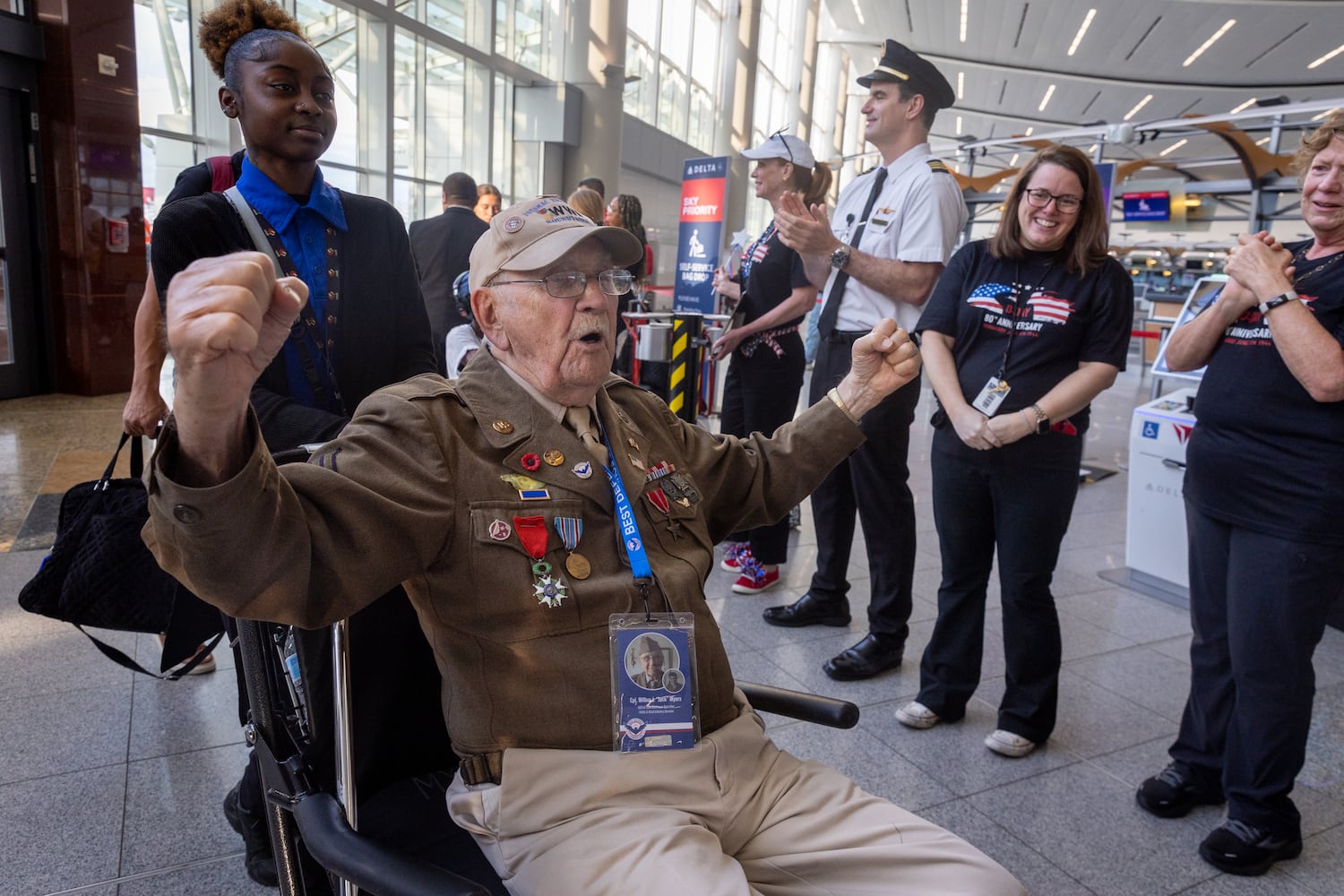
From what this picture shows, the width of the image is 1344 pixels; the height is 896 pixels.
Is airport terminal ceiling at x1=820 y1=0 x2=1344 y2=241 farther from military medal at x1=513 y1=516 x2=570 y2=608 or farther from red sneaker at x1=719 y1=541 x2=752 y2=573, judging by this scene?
military medal at x1=513 y1=516 x2=570 y2=608

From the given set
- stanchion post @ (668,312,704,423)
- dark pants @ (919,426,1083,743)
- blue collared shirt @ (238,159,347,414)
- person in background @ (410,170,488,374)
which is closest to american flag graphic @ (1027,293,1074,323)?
dark pants @ (919,426,1083,743)

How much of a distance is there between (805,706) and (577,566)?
18.5 inches

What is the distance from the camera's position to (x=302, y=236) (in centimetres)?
180

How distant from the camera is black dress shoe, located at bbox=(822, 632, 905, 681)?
3033mm

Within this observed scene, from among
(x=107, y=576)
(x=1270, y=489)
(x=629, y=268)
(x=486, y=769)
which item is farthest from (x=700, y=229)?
(x=486, y=769)

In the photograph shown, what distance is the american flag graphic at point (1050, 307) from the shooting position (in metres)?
2.37

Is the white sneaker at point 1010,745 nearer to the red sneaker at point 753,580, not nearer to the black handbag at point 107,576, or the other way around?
the red sneaker at point 753,580

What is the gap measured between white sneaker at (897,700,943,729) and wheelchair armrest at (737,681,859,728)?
1.34 meters

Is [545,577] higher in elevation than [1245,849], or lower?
higher

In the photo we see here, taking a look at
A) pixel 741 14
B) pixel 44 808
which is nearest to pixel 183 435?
pixel 44 808

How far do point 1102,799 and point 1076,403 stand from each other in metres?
1.06

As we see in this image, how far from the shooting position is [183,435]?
0.92m

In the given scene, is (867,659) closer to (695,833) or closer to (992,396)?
(992,396)

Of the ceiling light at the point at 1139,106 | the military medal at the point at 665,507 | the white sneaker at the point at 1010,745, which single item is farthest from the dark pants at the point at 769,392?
the ceiling light at the point at 1139,106
